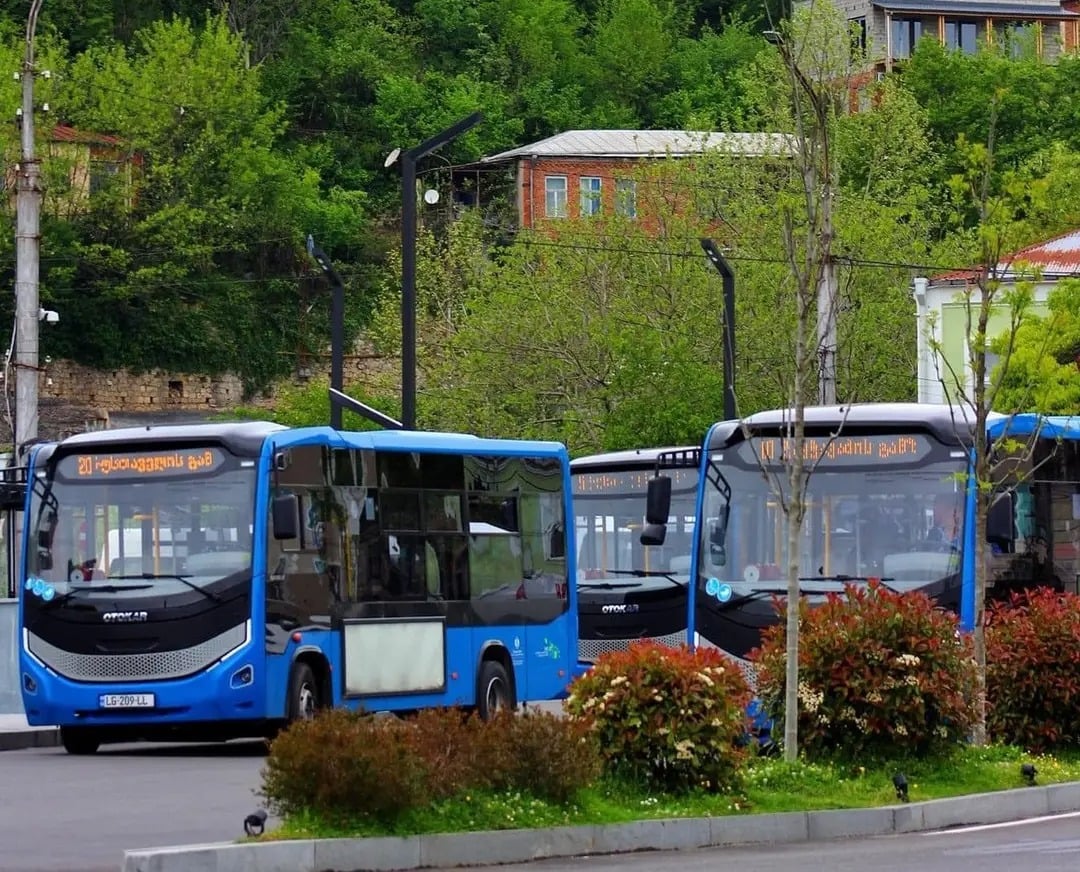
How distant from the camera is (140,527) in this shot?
876 inches

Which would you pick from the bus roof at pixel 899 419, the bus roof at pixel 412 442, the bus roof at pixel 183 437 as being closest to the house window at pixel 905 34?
the bus roof at pixel 412 442

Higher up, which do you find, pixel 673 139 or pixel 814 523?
pixel 673 139

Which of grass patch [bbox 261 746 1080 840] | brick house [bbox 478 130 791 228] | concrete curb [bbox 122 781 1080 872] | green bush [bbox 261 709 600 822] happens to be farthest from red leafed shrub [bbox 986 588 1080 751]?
brick house [bbox 478 130 791 228]

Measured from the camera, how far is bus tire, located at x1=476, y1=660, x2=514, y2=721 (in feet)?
80.5

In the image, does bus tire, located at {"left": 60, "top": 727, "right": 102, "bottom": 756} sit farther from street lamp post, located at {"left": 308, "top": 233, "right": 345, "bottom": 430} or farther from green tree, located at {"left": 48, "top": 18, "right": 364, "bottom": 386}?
green tree, located at {"left": 48, "top": 18, "right": 364, "bottom": 386}

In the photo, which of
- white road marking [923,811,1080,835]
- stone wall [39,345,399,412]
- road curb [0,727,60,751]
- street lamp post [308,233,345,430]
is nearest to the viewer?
white road marking [923,811,1080,835]

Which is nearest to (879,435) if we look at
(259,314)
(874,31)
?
(259,314)

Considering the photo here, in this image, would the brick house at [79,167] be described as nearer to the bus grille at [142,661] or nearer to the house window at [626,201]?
the house window at [626,201]

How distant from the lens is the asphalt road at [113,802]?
13.5 m

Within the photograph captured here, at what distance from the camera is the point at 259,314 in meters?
80.8

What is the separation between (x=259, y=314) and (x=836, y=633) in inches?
2541

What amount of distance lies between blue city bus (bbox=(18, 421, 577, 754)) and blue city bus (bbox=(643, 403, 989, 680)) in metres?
2.77

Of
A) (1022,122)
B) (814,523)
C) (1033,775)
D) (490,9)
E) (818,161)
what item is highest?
(490,9)

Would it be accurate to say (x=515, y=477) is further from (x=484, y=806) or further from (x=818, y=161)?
(x=484, y=806)
